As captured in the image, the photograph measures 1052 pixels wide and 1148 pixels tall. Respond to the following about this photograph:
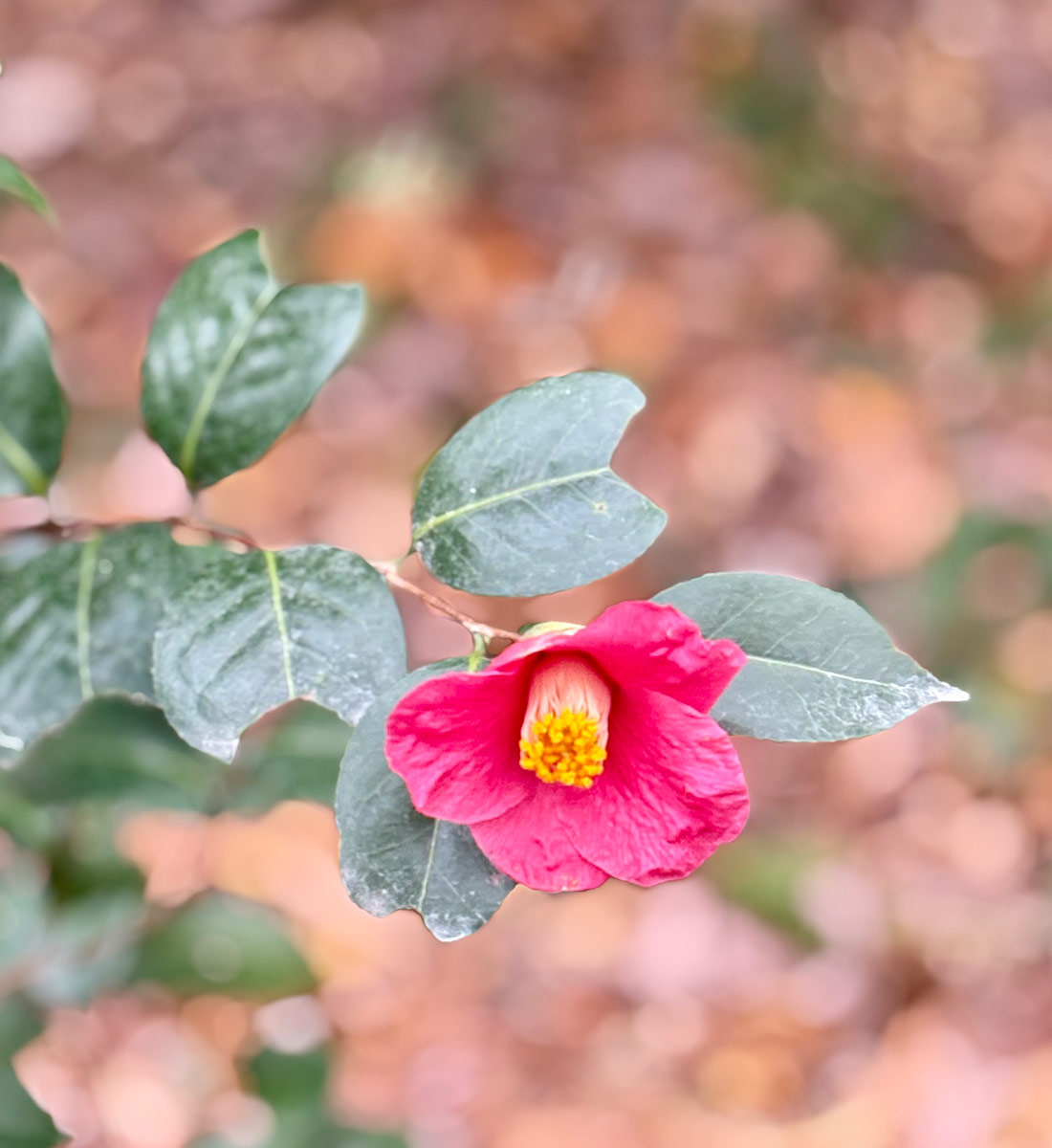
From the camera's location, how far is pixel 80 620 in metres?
0.87

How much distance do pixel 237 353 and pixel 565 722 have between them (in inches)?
16.4

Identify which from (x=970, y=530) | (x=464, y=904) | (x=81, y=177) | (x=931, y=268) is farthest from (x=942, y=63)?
(x=464, y=904)

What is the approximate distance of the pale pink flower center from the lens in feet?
2.20

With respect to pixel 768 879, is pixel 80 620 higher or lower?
higher

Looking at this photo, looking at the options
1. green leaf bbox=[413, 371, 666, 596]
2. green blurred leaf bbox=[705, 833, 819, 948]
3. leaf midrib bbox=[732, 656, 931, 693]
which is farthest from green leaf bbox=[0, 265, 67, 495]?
green blurred leaf bbox=[705, 833, 819, 948]

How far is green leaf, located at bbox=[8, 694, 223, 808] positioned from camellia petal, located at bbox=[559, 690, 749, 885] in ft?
2.00

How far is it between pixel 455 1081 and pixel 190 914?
2.72 feet

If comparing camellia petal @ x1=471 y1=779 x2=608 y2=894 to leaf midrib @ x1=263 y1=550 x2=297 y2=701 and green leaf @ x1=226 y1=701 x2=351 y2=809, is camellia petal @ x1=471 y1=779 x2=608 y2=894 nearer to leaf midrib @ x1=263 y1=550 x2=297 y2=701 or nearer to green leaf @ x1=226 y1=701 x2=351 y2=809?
leaf midrib @ x1=263 y1=550 x2=297 y2=701

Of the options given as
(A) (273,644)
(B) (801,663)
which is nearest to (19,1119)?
(A) (273,644)

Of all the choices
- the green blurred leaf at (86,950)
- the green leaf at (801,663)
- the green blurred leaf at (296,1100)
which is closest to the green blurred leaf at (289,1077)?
the green blurred leaf at (296,1100)

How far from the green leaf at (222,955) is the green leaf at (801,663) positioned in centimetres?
93

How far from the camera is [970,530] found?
7.49 ft

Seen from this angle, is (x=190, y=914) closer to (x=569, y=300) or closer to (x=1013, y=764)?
(x=1013, y=764)

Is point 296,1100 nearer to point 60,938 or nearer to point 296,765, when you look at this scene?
point 60,938
